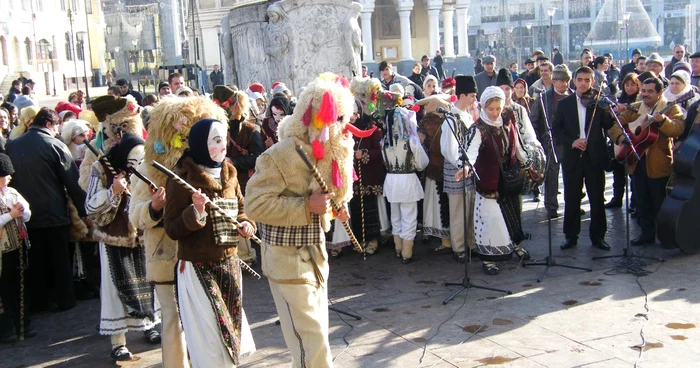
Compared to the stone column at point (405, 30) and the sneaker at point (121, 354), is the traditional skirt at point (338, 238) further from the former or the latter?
the stone column at point (405, 30)

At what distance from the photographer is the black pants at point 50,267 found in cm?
730

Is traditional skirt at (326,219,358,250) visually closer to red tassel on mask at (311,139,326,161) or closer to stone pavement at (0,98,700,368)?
stone pavement at (0,98,700,368)

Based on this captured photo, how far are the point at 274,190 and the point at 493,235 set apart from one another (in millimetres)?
3680

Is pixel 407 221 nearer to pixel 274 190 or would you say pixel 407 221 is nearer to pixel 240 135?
pixel 240 135

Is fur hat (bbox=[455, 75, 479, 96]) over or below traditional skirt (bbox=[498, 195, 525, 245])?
over

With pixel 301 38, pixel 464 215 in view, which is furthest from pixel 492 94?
pixel 301 38

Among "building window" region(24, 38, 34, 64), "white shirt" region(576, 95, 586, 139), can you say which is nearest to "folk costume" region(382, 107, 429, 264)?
"white shirt" region(576, 95, 586, 139)

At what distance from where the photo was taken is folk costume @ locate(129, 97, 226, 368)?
4.85 meters

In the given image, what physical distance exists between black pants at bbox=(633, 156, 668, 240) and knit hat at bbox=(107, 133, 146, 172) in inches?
220

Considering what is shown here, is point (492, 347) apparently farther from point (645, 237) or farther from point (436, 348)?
point (645, 237)

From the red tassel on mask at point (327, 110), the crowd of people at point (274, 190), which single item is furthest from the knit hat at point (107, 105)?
the red tassel on mask at point (327, 110)

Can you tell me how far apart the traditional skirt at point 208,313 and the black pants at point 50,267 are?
124 inches

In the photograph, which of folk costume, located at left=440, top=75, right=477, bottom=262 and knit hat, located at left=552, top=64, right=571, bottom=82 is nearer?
folk costume, located at left=440, top=75, right=477, bottom=262

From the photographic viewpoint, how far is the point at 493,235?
7.62 meters
